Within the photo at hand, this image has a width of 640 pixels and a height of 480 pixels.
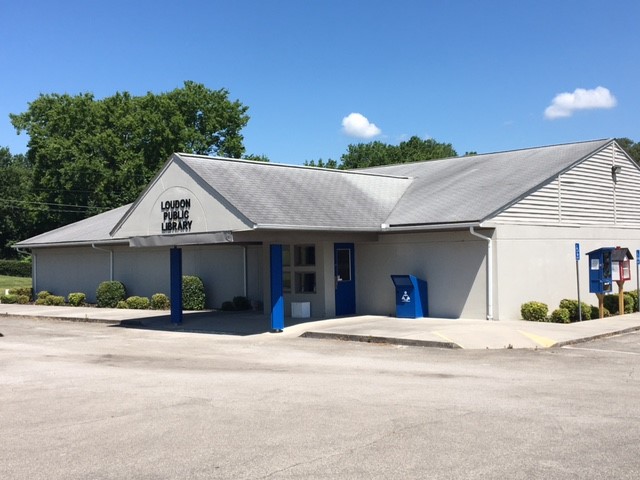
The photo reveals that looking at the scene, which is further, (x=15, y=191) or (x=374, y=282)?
(x=15, y=191)

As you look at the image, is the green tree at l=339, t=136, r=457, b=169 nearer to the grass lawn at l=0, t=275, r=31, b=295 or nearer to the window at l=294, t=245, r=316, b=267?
the grass lawn at l=0, t=275, r=31, b=295

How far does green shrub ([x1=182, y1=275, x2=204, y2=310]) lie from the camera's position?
2712 centimetres

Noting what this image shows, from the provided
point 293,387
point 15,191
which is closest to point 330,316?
point 293,387

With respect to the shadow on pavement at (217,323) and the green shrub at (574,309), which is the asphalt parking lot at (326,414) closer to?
the shadow on pavement at (217,323)

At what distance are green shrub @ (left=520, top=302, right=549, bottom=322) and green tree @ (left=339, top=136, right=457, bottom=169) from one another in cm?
4952

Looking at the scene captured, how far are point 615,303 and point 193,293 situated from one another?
14.7m

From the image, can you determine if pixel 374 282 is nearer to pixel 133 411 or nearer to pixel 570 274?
pixel 570 274

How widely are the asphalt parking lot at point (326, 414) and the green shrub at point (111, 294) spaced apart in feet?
49.5

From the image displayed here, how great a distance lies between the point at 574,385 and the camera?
10.7 meters

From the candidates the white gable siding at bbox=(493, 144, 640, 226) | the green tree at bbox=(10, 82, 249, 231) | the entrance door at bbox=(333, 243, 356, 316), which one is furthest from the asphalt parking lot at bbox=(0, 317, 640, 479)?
the green tree at bbox=(10, 82, 249, 231)

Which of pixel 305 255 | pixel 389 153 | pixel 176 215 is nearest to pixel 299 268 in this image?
pixel 305 255

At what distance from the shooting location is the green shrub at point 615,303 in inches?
897

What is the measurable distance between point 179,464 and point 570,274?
60.9ft

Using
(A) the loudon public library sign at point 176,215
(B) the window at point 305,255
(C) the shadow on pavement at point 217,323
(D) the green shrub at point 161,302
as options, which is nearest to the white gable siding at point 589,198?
(B) the window at point 305,255
